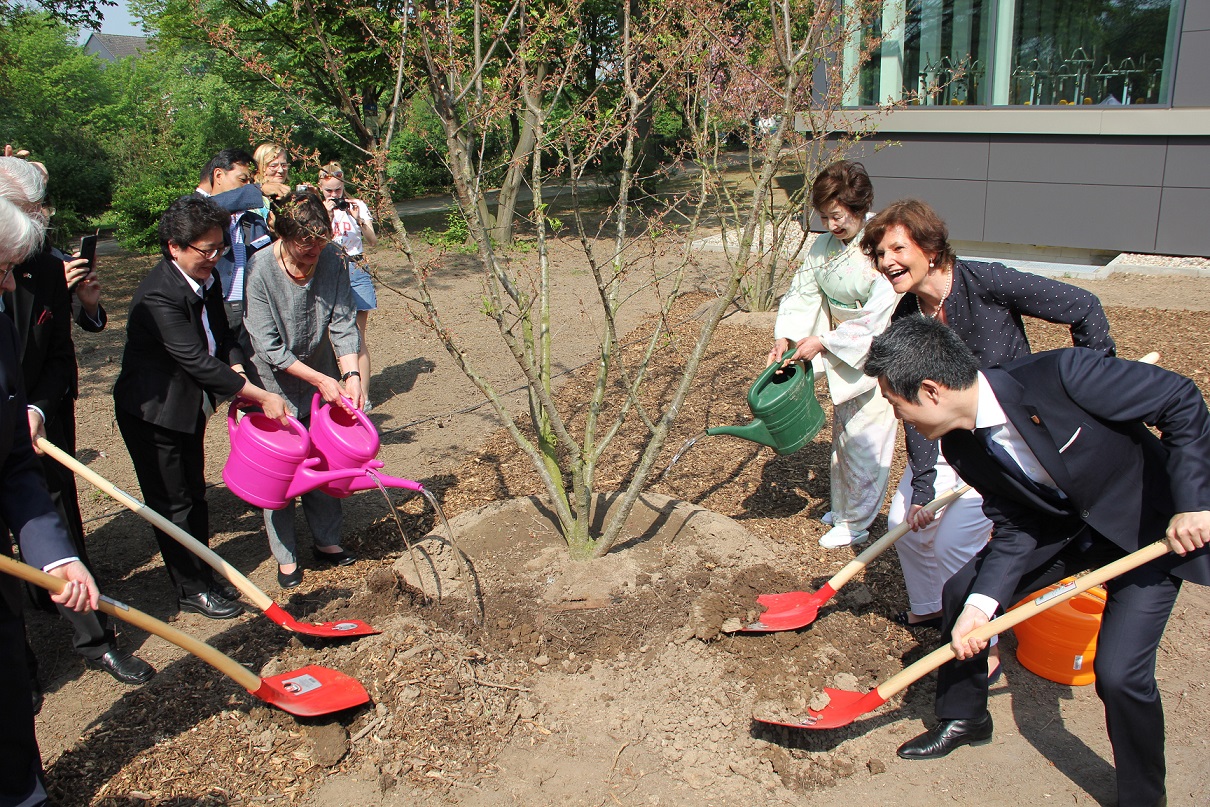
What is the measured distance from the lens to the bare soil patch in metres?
2.79

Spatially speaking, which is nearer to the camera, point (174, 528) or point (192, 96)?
point (174, 528)

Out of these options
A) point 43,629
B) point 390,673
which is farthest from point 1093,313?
point 43,629

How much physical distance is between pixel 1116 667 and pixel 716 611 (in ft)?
4.67

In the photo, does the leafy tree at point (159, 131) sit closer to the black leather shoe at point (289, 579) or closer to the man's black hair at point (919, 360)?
the black leather shoe at point (289, 579)

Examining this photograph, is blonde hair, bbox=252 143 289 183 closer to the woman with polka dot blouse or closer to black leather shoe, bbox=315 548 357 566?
black leather shoe, bbox=315 548 357 566

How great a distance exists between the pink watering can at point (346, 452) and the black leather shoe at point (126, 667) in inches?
36.6

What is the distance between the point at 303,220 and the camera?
3457 millimetres

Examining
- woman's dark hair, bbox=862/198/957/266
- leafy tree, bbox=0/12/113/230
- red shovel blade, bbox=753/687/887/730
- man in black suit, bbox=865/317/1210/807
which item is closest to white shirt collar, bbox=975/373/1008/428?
man in black suit, bbox=865/317/1210/807

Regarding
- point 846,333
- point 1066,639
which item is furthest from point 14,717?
point 1066,639

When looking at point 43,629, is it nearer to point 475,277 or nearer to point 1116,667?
point 1116,667

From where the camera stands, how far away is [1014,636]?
11.3ft

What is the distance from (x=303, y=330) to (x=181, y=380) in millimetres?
525

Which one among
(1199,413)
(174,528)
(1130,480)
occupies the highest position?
(1199,413)

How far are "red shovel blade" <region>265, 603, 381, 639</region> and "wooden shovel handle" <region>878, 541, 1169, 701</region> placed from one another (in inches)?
75.3
